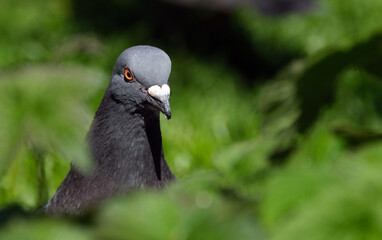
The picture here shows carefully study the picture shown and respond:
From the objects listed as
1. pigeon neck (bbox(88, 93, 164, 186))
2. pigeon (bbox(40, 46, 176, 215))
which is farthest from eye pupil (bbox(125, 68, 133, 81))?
pigeon neck (bbox(88, 93, 164, 186))

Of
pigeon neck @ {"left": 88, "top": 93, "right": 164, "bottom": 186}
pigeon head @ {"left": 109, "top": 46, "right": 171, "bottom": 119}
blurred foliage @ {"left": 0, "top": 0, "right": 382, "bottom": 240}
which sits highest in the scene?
pigeon head @ {"left": 109, "top": 46, "right": 171, "bottom": 119}

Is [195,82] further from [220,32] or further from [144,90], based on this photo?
[144,90]

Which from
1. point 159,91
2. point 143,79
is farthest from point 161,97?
point 143,79

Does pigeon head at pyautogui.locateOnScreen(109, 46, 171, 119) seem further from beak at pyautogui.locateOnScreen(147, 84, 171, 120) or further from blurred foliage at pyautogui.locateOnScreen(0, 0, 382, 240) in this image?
blurred foliage at pyautogui.locateOnScreen(0, 0, 382, 240)

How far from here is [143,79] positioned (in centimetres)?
258

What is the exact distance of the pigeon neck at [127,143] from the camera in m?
2.50

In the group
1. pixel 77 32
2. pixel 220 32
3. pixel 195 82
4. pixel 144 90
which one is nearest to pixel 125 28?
pixel 77 32

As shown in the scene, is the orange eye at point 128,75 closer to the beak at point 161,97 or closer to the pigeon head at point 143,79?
the pigeon head at point 143,79

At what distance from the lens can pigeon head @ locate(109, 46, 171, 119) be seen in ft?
8.20

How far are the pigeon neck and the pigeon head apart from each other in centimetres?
5

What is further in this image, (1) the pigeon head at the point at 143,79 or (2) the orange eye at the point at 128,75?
(2) the orange eye at the point at 128,75

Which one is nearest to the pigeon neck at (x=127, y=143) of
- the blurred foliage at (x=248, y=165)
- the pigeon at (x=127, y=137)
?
the pigeon at (x=127, y=137)

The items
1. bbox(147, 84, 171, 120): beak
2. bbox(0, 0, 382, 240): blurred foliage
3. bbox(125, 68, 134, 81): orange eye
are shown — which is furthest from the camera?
bbox(125, 68, 134, 81): orange eye

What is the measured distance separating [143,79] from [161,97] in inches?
6.2
